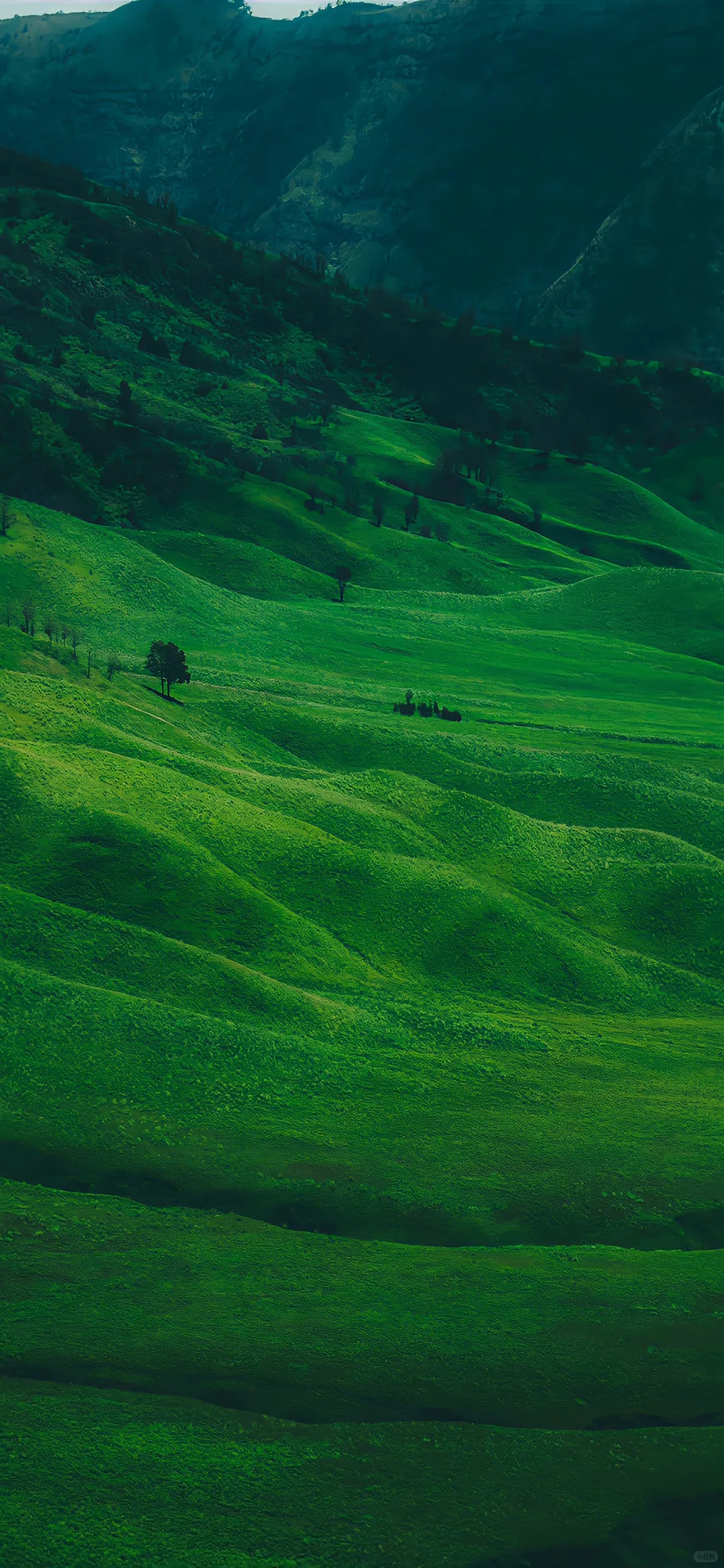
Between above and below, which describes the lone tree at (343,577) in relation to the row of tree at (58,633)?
above

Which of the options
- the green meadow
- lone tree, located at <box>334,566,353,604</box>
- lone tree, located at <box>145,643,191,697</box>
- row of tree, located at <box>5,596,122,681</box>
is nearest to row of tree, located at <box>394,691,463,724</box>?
the green meadow

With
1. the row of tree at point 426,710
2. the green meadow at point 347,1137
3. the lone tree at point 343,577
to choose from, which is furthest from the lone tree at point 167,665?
the lone tree at point 343,577

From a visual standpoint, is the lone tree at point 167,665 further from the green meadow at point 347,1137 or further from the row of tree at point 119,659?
the green meadow at point 347,1137

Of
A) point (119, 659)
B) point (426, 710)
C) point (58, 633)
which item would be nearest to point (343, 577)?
point (426, 710)

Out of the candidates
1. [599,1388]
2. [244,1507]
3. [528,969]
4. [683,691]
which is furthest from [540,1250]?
[683,691]

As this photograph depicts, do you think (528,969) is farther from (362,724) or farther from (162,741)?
(362,724)

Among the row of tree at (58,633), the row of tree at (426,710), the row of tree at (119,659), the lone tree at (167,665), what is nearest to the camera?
the row of tree at (58,633)

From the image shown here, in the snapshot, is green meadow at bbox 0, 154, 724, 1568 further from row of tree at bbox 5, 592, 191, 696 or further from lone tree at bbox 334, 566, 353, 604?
lone tree at bbox 334, 566, 353, 604
